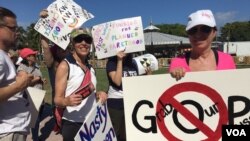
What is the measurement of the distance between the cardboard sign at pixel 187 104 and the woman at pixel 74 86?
2.13 feet

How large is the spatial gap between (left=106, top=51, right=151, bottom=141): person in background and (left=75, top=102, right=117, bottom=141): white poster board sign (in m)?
0.98

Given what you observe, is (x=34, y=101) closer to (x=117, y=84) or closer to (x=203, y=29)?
(x=117, y=84)

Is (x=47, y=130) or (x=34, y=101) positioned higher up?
(x=34, y=101)

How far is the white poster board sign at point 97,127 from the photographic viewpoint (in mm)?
3522

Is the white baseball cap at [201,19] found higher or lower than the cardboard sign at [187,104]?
higher

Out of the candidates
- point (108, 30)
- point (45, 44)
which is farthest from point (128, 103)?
point (45, 44)

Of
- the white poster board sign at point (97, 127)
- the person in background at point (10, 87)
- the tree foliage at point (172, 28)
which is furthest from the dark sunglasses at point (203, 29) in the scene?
the tree foliage at point (172, 28)

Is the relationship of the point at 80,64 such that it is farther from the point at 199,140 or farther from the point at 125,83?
the point at 199,140

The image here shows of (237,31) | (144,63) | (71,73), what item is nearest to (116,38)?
(144,63)

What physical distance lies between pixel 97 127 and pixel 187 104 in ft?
3.29

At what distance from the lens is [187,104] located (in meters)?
3.29

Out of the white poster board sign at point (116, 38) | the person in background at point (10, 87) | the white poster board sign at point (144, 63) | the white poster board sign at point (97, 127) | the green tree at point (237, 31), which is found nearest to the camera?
the person in background at point (10, 87)

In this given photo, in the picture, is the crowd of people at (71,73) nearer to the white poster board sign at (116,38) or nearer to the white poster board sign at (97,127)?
the white poster board sign at (97,127)

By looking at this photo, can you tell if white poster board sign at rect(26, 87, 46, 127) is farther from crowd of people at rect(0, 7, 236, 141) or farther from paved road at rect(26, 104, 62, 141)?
paved road at rect(26, 104, 62, 141)
